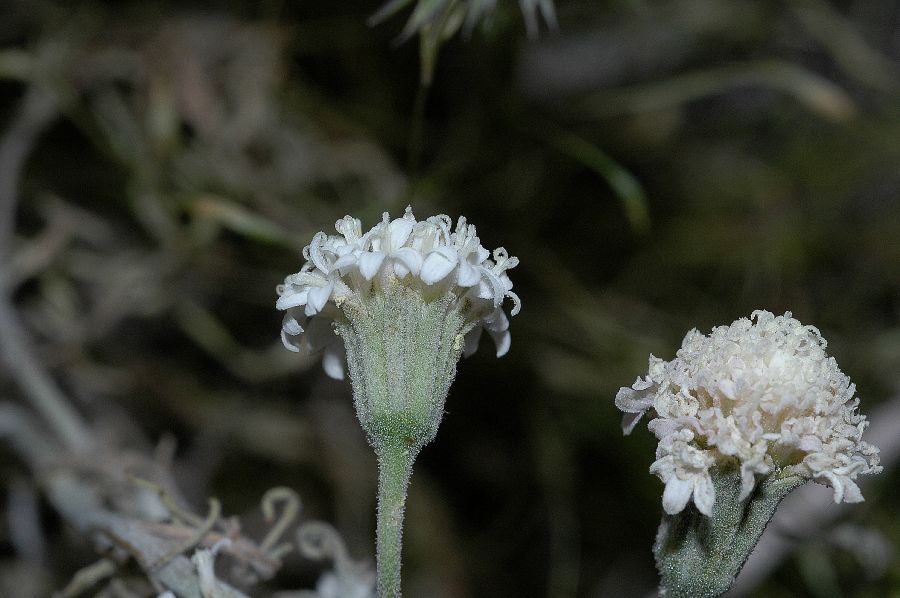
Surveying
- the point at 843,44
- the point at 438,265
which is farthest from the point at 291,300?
the point at 843,44

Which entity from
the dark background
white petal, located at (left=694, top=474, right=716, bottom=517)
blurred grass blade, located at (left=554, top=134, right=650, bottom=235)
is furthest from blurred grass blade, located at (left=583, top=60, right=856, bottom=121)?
white petal, located at (left=694, top=474, right=716, bottom=517)

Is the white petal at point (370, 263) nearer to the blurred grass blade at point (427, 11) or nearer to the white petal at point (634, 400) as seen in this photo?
the white petal at point (634, 400)

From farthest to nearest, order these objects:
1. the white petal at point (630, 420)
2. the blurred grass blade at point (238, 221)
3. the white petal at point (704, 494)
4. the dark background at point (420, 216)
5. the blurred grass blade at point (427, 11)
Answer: the dark background at point (420, 216), the blurred grass blade at point (238, 221), the blurred grass blade at point (427, 11), the white petal at point (630, 420), the white petal at point (704, 494)

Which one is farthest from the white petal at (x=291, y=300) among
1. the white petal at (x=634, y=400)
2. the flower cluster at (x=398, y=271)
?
the white petal at (x=634, y=400)

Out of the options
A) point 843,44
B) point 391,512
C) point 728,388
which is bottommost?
point 391,512

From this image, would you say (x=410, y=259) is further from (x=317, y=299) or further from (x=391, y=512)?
(x=391, y=512)

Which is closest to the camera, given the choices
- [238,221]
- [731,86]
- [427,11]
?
[427,11]

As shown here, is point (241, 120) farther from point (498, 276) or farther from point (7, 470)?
point (498, 276)
